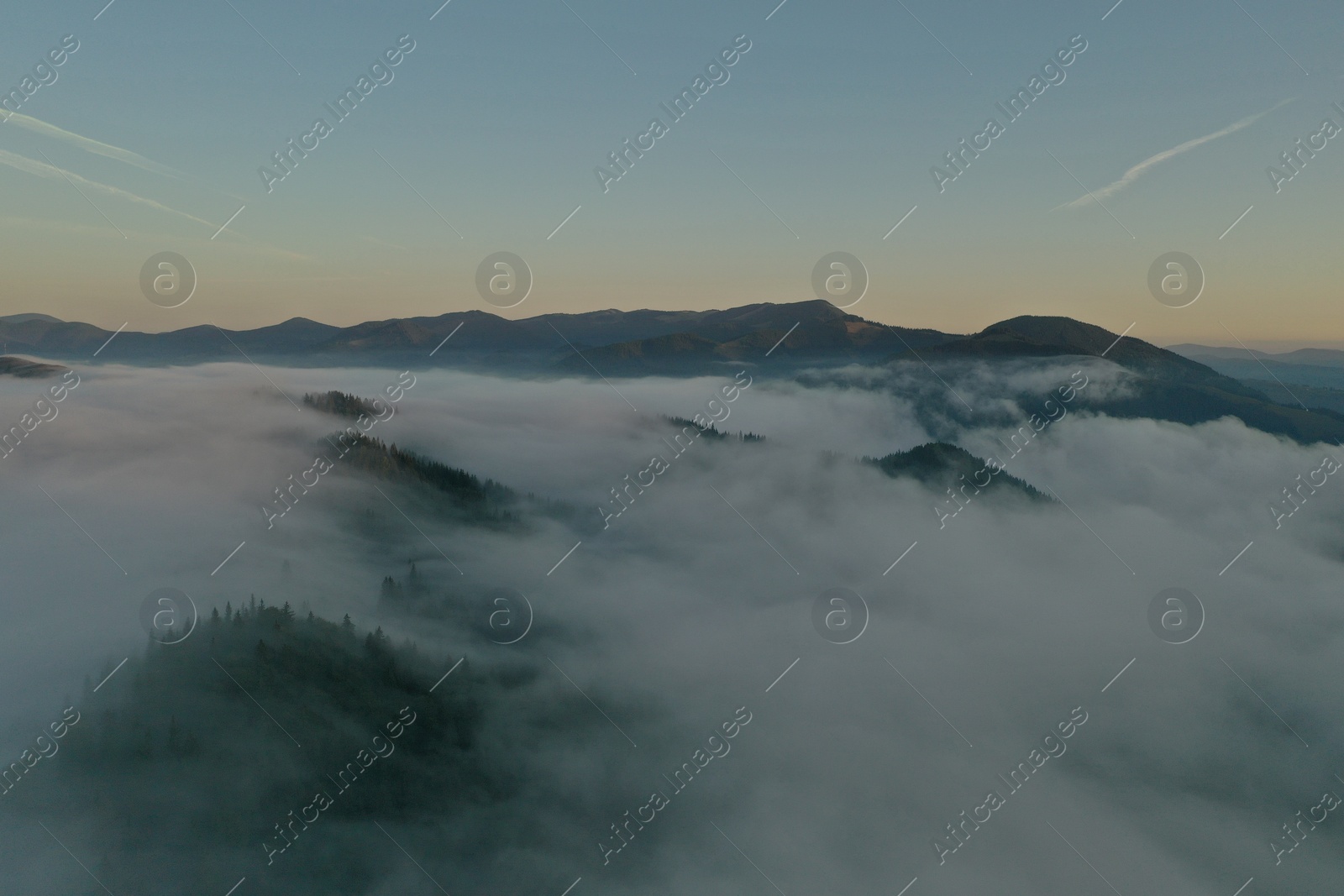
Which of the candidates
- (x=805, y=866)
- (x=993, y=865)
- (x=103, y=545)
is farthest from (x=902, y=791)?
(x=103, y=545)

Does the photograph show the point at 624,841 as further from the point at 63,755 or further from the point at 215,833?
the point at 63,755

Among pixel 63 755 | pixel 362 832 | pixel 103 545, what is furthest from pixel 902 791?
pixel 103 545

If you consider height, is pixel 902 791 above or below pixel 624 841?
below

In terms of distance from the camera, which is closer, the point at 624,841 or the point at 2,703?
the point at 2,703

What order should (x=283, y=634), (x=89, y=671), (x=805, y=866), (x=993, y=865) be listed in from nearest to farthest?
1. (x=89, y=671)
2. (x=283, y=634)
3. (x=805, y=866)
4. (x=993, y=865)

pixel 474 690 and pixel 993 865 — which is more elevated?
pixel 474 690

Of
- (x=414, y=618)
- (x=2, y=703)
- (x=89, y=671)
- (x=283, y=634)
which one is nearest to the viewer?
(x=2, y=703)

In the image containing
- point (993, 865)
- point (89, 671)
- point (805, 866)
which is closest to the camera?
point (89, 671)

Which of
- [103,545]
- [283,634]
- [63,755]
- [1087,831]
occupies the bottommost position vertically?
[1087,831]

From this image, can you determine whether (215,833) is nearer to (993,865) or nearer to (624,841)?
(624,841)

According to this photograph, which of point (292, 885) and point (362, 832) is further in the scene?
point (362, 832)
